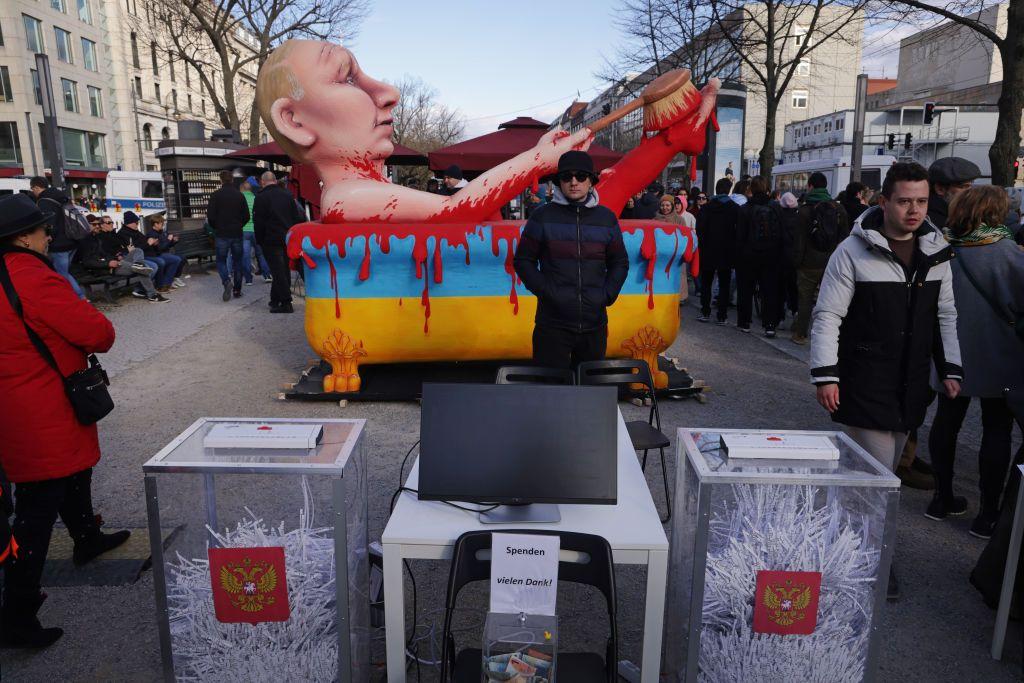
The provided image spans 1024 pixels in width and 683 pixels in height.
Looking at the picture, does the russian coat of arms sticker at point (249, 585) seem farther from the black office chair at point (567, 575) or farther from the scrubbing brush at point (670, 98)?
the scrubbing brush at point (670, 98)

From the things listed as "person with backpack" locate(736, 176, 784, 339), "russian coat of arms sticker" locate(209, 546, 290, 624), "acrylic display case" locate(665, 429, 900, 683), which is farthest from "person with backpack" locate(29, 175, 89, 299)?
"acrylic display case" locate(665, 429, 900, 683)

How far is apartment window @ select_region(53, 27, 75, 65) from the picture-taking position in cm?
3678

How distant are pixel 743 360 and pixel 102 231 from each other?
8.90m

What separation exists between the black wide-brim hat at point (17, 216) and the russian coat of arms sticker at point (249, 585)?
1.56 metres

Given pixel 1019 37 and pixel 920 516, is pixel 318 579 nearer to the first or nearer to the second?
pixel 920 516

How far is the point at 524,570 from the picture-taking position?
2055mm

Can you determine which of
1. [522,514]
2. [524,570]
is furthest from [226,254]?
[524,570]

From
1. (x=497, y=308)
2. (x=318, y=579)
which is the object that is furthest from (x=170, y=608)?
(x=497, y=308)

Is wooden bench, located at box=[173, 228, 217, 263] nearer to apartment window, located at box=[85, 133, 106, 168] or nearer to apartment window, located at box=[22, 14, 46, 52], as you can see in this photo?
apartment window, located at box=[22, 14, 46, 52]

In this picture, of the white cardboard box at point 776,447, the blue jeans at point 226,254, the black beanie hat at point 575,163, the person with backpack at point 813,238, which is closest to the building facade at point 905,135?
the person with backpack at point 813,238

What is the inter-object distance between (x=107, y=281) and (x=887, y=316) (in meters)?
10.1

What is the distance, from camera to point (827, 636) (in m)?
2.29

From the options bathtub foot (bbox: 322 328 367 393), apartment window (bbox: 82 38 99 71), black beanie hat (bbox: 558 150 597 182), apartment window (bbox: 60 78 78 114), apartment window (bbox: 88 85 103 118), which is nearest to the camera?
black beanie hat (bbox: 558 150 597 182)

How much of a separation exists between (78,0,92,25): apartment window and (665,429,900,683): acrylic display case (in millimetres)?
47240
